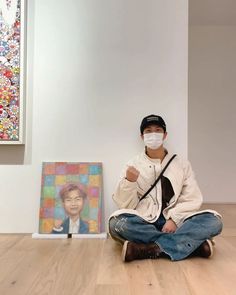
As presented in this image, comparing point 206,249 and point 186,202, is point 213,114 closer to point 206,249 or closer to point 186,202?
point 186,202

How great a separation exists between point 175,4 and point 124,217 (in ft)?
4.65

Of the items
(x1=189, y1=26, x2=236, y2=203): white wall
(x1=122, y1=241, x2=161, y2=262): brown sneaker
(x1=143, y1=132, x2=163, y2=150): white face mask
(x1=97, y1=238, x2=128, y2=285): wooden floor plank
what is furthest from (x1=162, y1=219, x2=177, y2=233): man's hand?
(x1=189, y1=26, x2=236, y2=203): white wall

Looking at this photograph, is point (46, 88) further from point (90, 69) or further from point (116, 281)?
point (116, 281)

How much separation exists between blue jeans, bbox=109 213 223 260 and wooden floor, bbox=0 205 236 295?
0.22ft

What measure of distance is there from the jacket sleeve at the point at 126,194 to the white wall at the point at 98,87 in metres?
0.27

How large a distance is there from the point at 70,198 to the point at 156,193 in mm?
561

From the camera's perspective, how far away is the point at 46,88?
2.21m

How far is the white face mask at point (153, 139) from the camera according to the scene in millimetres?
1959

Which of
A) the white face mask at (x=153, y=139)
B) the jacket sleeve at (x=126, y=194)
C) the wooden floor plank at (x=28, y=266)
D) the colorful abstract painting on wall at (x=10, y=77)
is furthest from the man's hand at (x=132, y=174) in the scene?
the colorful abstract painting on wall at (x=10, y=77)

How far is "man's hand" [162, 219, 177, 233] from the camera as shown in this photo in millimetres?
1781

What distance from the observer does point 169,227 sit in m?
1.79

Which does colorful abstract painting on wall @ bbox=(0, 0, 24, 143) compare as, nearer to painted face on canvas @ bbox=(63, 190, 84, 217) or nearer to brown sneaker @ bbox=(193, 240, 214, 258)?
painted face on canvas @ bbox=(63, 190, 84, 217)

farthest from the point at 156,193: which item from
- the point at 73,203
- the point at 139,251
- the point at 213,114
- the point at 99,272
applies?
the point at 213,114

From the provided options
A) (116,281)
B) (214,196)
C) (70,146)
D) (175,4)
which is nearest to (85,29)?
(175,4)
